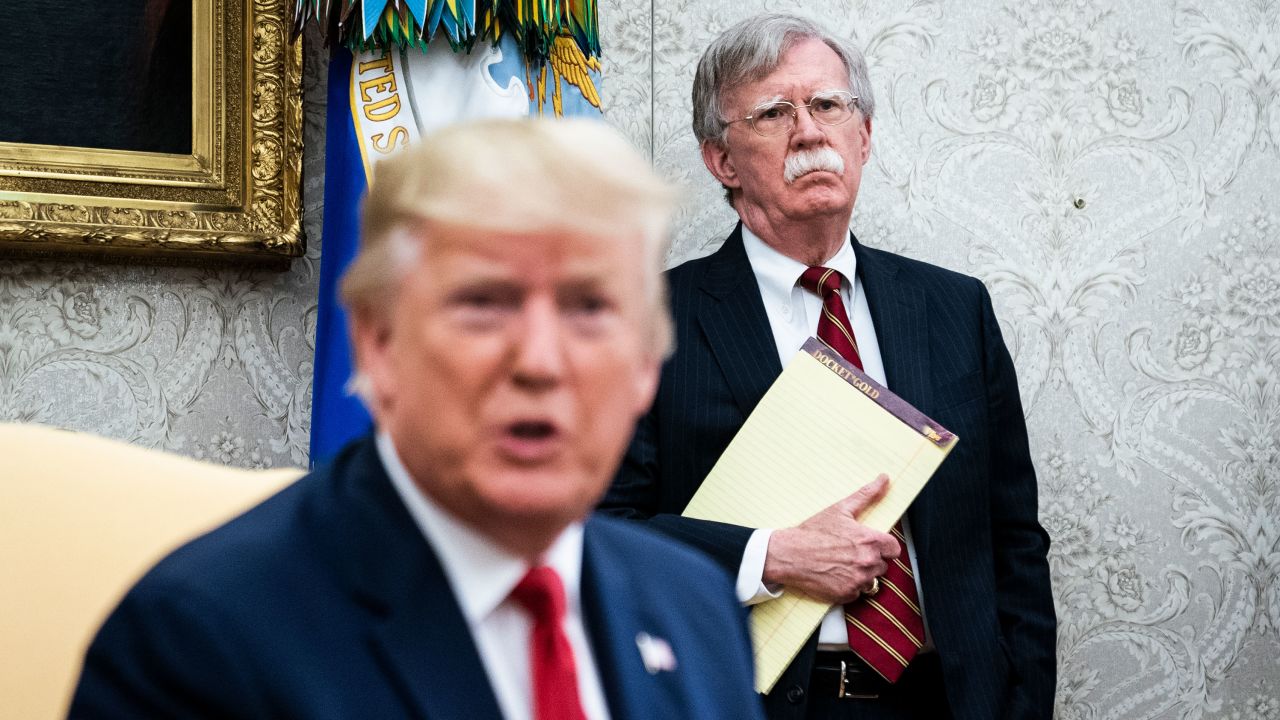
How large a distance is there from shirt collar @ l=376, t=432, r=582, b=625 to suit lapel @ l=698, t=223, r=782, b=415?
4.99 feet

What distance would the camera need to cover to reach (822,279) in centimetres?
226

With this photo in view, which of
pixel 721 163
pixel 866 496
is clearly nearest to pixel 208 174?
pixel 721 163

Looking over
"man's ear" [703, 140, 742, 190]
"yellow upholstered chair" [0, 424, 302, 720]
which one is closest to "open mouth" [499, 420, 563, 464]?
"yellow upholstered chair" [0, 424, 302, 720]

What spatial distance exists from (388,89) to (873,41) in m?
1.17

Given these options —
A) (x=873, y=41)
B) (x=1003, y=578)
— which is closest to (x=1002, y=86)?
(x=873, y=41)

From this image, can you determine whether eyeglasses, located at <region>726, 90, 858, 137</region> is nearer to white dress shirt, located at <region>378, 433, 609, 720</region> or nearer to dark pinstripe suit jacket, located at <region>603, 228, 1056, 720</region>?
dark pinstripe suit jacket, located at <region>603, 228, 1056, 720</region>

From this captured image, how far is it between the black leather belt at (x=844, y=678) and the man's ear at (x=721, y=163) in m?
0.91

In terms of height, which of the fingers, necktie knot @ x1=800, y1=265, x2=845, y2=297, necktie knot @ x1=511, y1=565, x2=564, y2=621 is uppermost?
necktie knot @ x1=800, y1=265, x2=845, y2=297

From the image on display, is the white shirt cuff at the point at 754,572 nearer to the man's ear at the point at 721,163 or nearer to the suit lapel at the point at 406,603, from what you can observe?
the man's ear at the point at 721,163

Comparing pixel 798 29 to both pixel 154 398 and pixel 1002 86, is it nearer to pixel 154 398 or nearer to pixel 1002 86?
pixel 1002 86

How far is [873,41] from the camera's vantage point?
2.88 m

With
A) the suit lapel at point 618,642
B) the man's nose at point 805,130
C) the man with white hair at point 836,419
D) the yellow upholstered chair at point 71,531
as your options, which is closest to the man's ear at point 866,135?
the man with white hair at point 836,419

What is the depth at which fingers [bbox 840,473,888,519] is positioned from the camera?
200cm

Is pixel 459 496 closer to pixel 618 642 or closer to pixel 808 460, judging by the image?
pixel 618 642
